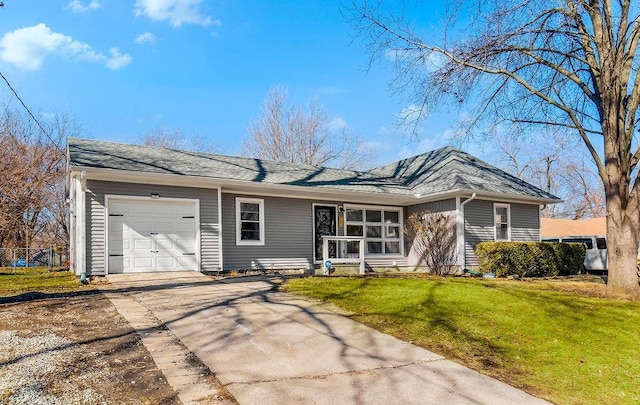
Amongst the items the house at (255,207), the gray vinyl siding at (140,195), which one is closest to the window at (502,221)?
the house at (255,207)

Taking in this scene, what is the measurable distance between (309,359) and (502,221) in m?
12.7

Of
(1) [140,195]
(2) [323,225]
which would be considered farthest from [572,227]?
(1) [140,195]

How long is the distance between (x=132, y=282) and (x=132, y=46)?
10841 millimetres

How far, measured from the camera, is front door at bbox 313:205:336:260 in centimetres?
1416

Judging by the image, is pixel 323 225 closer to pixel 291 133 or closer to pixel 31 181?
pixel 291 133

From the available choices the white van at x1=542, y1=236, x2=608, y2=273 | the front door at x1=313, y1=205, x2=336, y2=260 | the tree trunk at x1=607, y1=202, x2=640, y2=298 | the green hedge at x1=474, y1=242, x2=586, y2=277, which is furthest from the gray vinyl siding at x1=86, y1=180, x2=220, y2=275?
the white van at x1=542, y1=236, x2=608, y2=273

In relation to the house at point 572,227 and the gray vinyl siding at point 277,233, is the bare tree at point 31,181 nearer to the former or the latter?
the gray vinyl siding at point 277,233

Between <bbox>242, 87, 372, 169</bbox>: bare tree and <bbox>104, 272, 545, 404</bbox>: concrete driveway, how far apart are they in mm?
24253

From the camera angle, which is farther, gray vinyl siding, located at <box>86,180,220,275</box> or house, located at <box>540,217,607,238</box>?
house, located at <box>540,217,607,238</box>

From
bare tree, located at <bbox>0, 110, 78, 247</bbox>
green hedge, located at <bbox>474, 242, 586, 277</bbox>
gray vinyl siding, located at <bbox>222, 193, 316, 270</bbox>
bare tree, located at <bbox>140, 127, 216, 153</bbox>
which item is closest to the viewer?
gray vinyl siding, located at <bbox>222, 193, 316, 270</bbox>

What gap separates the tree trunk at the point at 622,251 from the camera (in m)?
8.62

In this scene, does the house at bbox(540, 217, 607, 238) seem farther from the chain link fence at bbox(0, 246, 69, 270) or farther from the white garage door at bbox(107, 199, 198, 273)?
the chain link fence at bbox(0, 246, 69, 270)

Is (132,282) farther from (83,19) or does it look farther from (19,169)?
(19,169)

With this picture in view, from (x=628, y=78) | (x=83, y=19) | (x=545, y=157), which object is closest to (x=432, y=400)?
(x=628, y=78)
